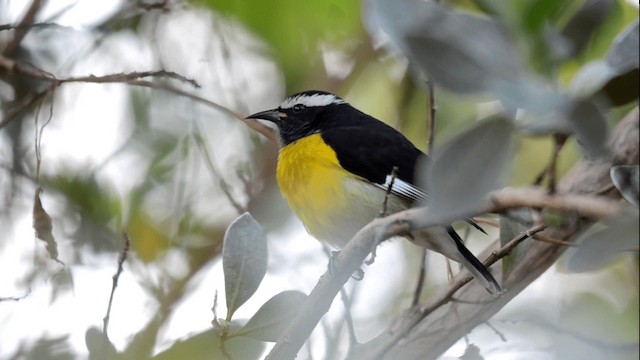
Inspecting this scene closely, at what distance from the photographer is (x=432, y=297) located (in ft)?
6.79

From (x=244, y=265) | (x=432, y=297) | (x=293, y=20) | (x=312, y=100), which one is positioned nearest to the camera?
(x=244, y=265)

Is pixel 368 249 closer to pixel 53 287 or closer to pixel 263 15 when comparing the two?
pixel 53 287

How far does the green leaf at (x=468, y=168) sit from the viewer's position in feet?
3.10

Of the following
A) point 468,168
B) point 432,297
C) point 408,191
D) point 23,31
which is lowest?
point 468,168

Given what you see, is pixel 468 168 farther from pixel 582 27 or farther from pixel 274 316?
pixel 274 316

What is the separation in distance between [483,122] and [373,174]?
5.50 ft

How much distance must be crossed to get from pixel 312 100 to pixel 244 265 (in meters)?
1.40

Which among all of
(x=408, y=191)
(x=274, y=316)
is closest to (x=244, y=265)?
(x=274, y=316)

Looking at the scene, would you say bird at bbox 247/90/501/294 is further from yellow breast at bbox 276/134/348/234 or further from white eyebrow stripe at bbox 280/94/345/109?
white eyebrow stripe at bbox 280/94/345/109

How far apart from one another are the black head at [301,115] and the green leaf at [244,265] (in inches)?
54.4

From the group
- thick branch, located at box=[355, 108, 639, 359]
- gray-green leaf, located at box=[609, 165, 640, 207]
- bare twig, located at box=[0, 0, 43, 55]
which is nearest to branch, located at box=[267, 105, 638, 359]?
thick branch, located at box=[355, 108, 639, 359]

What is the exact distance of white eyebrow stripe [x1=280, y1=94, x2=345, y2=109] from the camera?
2994 mm

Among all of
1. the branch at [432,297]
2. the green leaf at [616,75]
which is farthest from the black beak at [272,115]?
the green leaf at [616,75]

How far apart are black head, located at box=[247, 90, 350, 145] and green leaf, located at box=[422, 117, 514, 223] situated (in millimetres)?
2052
